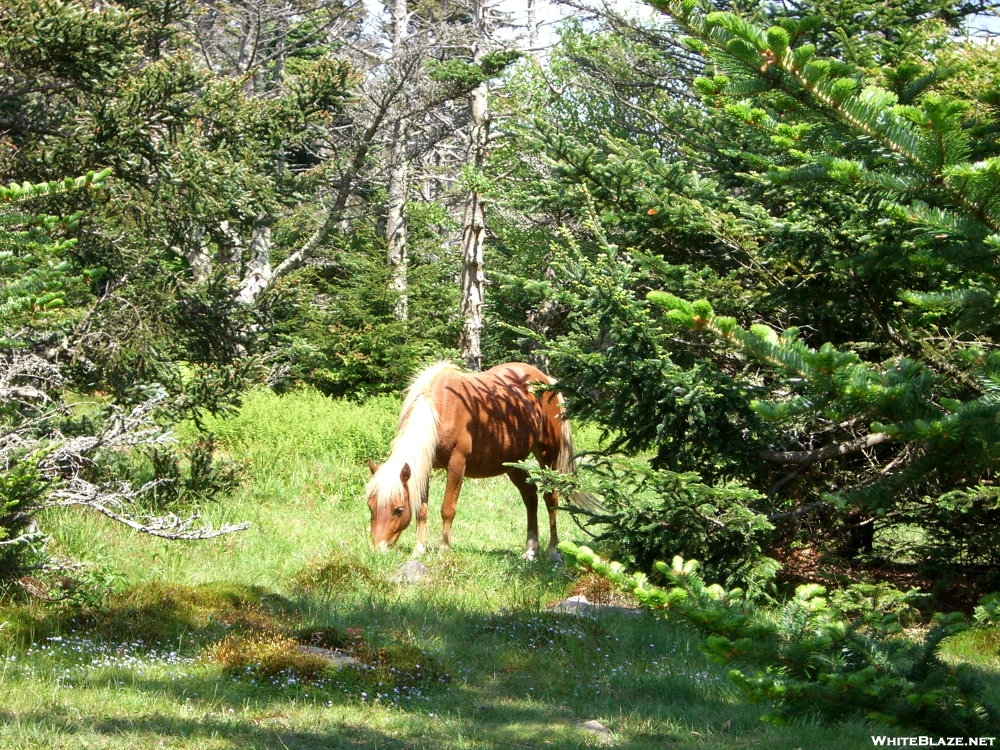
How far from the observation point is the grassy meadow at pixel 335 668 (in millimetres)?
5277

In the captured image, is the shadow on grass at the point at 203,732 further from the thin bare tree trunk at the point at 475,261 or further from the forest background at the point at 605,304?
the thin bare tree trunk at the point at 475,261

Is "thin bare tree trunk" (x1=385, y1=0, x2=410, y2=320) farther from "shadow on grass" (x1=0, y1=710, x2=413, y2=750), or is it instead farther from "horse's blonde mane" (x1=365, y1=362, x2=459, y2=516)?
"shadow on grass" (x1=0, y1=710, x2=413, y2=750)

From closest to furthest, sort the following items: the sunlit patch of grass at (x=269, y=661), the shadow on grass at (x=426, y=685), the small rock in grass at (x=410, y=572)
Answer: the shadow on grass at (x=426, y=685)
the sunlit patch of grass at (x=269, y=661)
the small rock in grass at (x=410, y=572)

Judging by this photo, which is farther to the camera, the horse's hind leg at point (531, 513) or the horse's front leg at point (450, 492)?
the horse's hind leg at point (531, 513)

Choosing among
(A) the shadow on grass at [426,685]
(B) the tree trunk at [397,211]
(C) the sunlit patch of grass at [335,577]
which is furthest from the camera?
(B) the tree trunk at [397,211]

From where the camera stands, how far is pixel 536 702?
608 cm

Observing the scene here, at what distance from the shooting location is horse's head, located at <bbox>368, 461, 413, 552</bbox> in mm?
8836

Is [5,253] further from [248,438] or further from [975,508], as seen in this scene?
[248,438]

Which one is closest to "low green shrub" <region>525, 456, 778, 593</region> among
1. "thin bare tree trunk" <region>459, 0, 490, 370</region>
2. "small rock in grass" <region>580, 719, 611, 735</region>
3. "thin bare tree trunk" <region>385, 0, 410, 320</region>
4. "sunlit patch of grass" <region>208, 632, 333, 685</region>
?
"small rock in grass" <region>580, 719, 611, 735</region>

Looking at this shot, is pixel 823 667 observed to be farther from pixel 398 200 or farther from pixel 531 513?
pixel 398 200

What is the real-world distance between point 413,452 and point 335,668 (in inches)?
131

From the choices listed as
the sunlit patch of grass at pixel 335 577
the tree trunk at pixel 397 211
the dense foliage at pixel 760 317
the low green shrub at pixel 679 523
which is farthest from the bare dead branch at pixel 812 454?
the tree trunk at pixel 397 211

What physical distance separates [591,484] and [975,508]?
3.25 metres

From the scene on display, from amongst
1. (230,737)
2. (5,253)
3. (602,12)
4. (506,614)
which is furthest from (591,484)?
(602,12)
